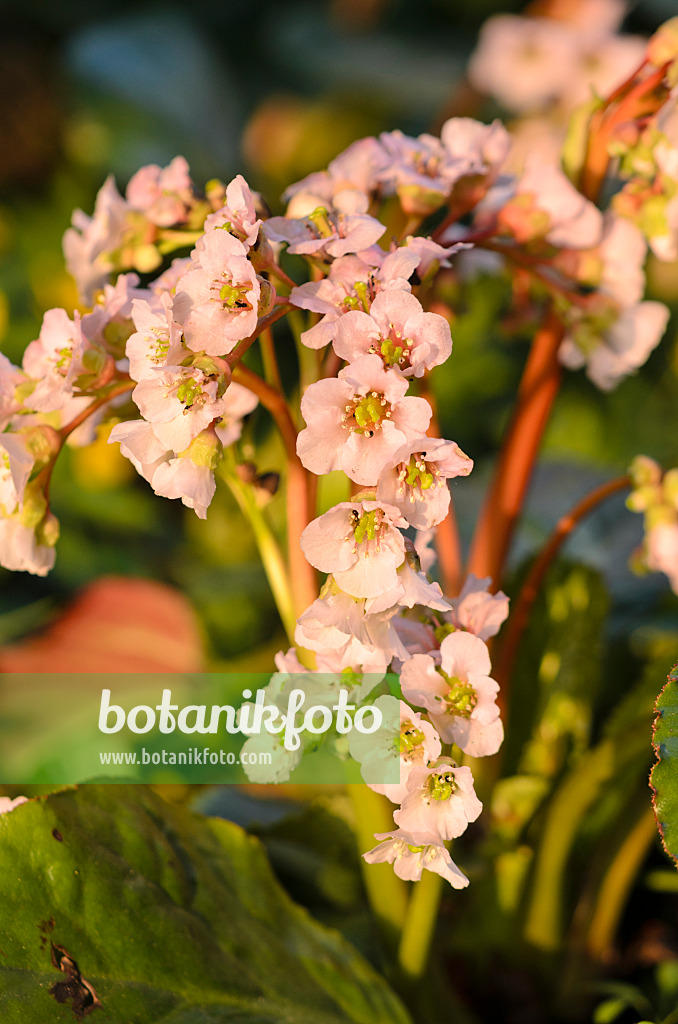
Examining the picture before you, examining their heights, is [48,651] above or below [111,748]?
above

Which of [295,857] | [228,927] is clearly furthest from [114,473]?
[228,927]

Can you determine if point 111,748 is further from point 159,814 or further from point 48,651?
point 48,651

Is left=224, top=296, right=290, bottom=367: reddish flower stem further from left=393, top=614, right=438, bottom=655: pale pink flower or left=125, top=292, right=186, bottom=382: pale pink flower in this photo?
left=393, top=614, right=438, bottom=655: pale pink flower

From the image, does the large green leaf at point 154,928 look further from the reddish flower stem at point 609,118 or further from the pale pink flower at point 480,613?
the reddish flower stem at point 609,118

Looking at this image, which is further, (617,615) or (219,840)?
(617,615)

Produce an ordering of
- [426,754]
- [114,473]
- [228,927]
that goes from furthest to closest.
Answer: [114,473], [228,927], [426,754]

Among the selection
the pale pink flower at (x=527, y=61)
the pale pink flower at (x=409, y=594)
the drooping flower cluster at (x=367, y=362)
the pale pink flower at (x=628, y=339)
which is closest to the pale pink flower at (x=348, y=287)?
the drooping flower cluster at (x=367, y=362)

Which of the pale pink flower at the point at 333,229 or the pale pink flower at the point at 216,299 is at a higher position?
the pale pink flower at the point at 333,229

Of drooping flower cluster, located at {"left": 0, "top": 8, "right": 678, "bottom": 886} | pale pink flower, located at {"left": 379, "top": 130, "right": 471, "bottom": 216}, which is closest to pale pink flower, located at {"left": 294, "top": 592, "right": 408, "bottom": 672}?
drooping flower cluster, located at {"left": 0, "top": 8, "right": 678, "bottom": 886}
